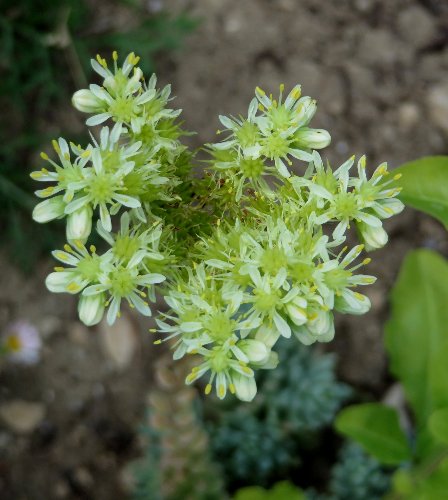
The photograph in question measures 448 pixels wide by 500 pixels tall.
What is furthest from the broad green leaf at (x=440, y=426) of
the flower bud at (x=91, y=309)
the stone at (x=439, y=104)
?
the stone at (x=439, y=104)

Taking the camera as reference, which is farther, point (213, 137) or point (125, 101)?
point (213, 137)

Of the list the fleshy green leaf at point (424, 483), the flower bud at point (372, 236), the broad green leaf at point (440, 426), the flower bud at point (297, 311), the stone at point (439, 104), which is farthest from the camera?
the stone at point (439, 104)

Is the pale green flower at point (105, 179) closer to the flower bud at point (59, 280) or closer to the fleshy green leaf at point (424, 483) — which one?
the flower bud at point (59, 280)

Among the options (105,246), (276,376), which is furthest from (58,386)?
(276,376)

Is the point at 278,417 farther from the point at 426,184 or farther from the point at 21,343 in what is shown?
the point at 426,184

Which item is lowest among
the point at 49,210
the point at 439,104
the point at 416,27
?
the point at 49,210

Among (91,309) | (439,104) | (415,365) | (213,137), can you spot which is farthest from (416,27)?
(91,309)

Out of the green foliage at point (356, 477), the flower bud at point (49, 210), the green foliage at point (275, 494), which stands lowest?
the green foliage at point (356, 477)

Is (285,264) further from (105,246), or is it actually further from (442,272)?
(105,246)
